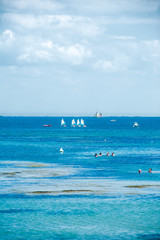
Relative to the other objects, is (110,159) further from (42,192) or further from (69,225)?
(69,225)

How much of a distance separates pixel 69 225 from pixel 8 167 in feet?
166

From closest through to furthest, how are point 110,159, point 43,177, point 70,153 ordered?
1. point 43,177
2. point 110,159
3. point 70,153

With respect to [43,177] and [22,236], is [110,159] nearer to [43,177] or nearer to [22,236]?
[43,177]

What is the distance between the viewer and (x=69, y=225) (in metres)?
58.0

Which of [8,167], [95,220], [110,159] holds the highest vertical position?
[110,159]

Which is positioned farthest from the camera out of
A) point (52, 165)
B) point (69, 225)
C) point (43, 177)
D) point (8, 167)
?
point (52, 165)

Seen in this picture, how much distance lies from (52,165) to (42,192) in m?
38.1

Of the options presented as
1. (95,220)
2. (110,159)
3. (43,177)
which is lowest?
(95,220)

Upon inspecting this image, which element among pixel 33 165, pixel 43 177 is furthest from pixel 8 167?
pixel 43 177

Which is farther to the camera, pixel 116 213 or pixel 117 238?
pixel 116 213

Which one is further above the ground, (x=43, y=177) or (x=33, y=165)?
(x=33, y=165)

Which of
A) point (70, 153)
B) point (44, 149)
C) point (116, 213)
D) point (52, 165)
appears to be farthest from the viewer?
point (44, 149)

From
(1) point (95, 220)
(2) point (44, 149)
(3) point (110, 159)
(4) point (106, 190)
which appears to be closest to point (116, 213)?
(1) point (95, 220)

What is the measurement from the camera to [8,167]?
349ft
